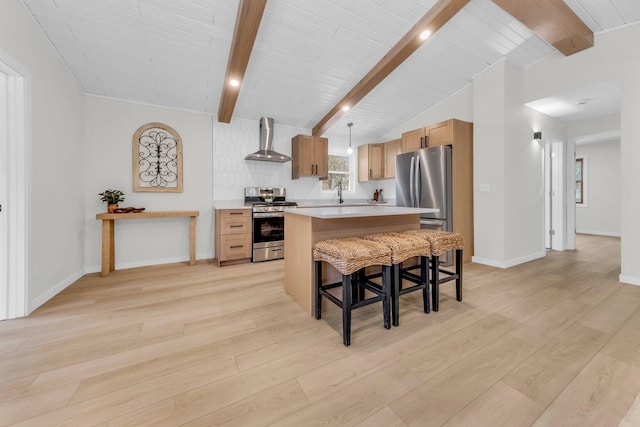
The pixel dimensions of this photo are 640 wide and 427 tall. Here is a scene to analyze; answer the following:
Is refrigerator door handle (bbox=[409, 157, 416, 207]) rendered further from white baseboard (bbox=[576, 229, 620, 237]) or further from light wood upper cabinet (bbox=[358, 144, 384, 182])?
white baseboard (bbox=[576, 229, 620, 237])

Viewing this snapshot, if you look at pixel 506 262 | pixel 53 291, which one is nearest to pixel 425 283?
pixel 506 262

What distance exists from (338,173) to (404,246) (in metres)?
3.95

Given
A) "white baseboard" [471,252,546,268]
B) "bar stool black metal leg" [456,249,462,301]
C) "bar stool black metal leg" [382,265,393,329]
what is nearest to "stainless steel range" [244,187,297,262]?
"bar stool black metal leg" [382,265,393,329]

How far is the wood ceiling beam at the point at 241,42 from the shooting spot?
93.4 inches

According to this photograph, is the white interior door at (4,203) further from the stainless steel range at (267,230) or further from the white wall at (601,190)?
the white wall at (601,190)

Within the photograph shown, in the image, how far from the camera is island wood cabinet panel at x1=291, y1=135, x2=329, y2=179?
4816mm

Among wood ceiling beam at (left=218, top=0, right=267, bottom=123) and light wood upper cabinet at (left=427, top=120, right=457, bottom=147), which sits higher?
wood ceiling beam at (left=218, top=0, right=267, bottom=123)

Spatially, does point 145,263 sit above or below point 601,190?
below

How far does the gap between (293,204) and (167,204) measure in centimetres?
201

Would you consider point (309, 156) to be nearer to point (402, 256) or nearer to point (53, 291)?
point (402, 256)

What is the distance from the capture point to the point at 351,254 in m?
1.80

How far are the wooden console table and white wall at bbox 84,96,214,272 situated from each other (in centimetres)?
14

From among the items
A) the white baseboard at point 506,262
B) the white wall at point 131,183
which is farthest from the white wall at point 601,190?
the white wall at point 131,183

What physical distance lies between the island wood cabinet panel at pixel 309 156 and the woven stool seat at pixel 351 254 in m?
2.95
